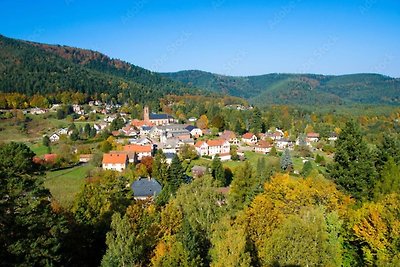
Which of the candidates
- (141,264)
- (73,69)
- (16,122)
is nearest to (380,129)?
(16,122)

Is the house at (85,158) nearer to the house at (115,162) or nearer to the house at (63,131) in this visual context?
the house at (115,162)

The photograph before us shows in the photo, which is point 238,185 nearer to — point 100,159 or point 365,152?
point 365,152

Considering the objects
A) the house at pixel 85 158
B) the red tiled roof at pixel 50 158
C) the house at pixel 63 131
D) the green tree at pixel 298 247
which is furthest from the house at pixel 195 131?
the green tree at pixel 298 247

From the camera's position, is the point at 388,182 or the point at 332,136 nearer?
the point at 388,182

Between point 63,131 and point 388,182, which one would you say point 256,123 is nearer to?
point 63,131

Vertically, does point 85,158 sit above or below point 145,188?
below

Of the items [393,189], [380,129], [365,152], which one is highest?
[365,152]

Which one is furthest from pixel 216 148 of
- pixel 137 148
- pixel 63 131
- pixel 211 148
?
pixel 63 131
